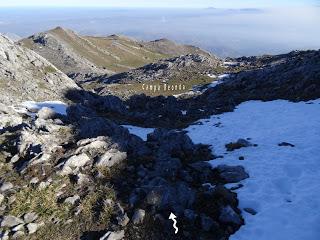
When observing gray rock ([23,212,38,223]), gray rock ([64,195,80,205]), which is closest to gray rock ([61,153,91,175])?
gray rock ([64,195,80,205])

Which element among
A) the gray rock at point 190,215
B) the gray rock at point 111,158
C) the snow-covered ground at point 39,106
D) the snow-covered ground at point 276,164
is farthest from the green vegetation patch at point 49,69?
the gray rock at point 190,215

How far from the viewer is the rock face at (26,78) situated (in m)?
48.0

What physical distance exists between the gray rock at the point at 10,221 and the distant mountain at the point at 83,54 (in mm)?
109746

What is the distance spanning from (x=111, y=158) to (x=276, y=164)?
992 centimetres

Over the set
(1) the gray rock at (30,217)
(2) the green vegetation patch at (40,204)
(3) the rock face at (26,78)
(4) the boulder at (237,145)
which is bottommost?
(3) the rock face at (26,78)

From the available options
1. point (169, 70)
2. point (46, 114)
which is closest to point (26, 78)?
point (46, 114)

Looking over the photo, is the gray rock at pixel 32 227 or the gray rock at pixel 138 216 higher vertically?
the gray rock at pixel 138 216

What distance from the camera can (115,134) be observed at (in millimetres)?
25547

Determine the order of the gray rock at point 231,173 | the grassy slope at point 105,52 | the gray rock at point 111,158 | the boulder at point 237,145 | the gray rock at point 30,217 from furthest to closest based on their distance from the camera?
1. the grassy slope at point 105,52
2. the boulder at point 237,145
3. the gray rock at point 231,173
4. the gray rock at point 111,158
5. the gray rock at point 30,217

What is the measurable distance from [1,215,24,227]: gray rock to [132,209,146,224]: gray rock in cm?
479

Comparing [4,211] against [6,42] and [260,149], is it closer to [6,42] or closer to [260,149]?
[260,149]

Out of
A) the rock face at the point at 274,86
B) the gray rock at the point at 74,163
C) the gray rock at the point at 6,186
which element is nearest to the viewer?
the gray rock at the point at 6,186

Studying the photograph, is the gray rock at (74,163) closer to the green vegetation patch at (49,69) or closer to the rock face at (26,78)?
the rock face at (26,78)

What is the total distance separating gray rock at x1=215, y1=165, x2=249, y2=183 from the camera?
2257 cm
